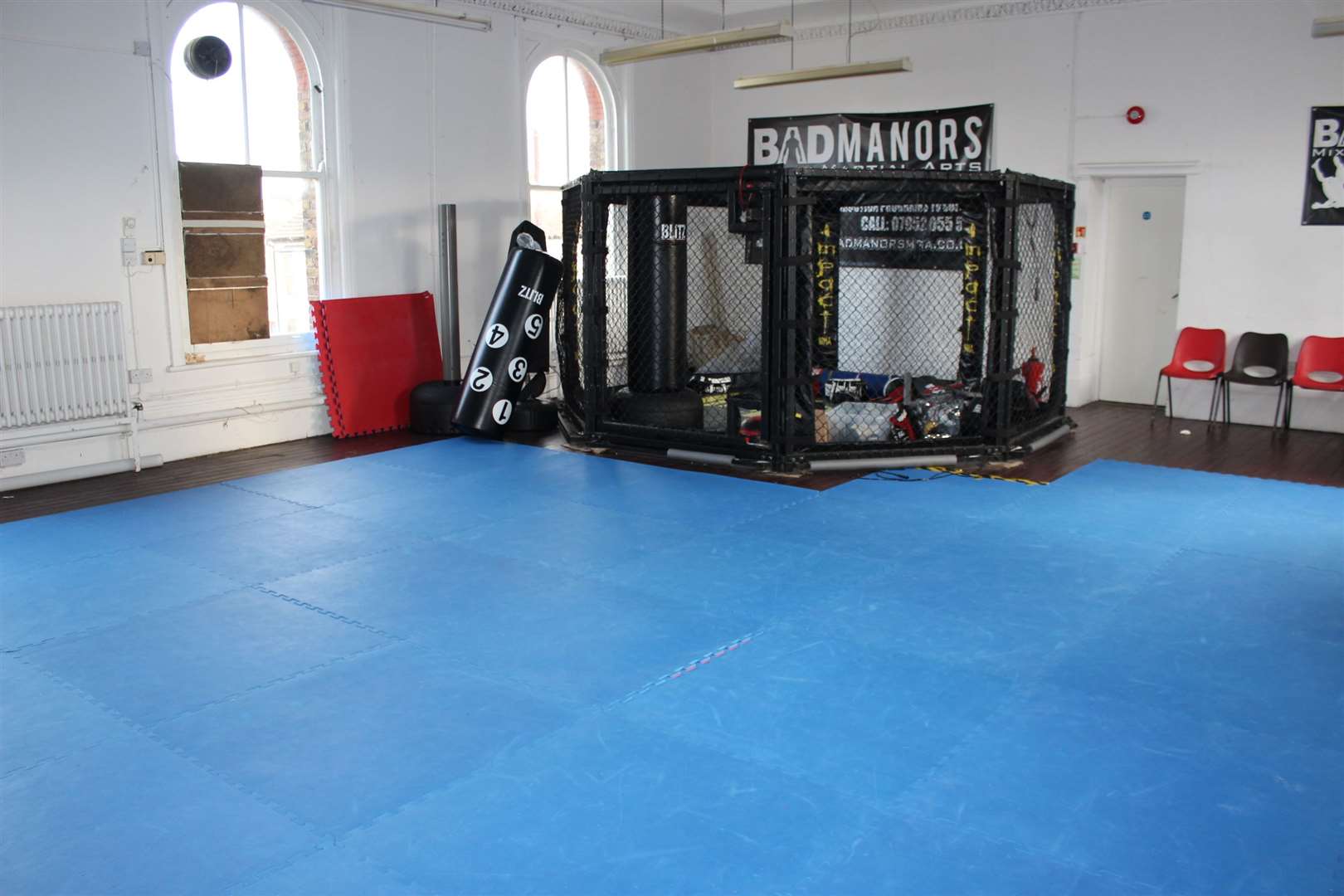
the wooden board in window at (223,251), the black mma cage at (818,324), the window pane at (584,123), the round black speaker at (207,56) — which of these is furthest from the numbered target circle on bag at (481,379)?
the window pane at (584,123)

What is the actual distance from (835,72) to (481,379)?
3.88m

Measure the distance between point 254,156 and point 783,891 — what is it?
7.05 m

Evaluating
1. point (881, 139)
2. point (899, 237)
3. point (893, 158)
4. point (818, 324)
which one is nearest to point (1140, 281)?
point (899, 237)

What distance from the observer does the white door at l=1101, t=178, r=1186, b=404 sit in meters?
9.52

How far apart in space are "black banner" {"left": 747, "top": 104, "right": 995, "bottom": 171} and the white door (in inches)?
51.4

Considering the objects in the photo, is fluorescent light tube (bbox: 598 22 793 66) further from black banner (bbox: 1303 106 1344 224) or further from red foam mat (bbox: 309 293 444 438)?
black banner (bbox: 1303 106 1344 224)

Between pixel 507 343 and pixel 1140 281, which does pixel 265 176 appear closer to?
pixel 507 343

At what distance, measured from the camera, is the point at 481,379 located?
27.1ft

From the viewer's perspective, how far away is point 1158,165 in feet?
30.0

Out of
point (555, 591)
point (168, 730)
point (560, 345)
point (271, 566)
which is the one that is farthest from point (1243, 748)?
point (560, 345)

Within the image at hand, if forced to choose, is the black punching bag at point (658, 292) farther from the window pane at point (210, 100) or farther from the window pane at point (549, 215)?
the window pane at point (210, 100)

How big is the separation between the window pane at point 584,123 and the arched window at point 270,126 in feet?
9.89

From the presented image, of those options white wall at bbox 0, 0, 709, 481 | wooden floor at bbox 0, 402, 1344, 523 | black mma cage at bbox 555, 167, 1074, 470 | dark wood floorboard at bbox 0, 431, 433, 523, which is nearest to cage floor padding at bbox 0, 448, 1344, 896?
dark wood floorboard at bbox 0, 431, 433, 523

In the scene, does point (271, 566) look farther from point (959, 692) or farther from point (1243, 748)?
point (1243, 748)
